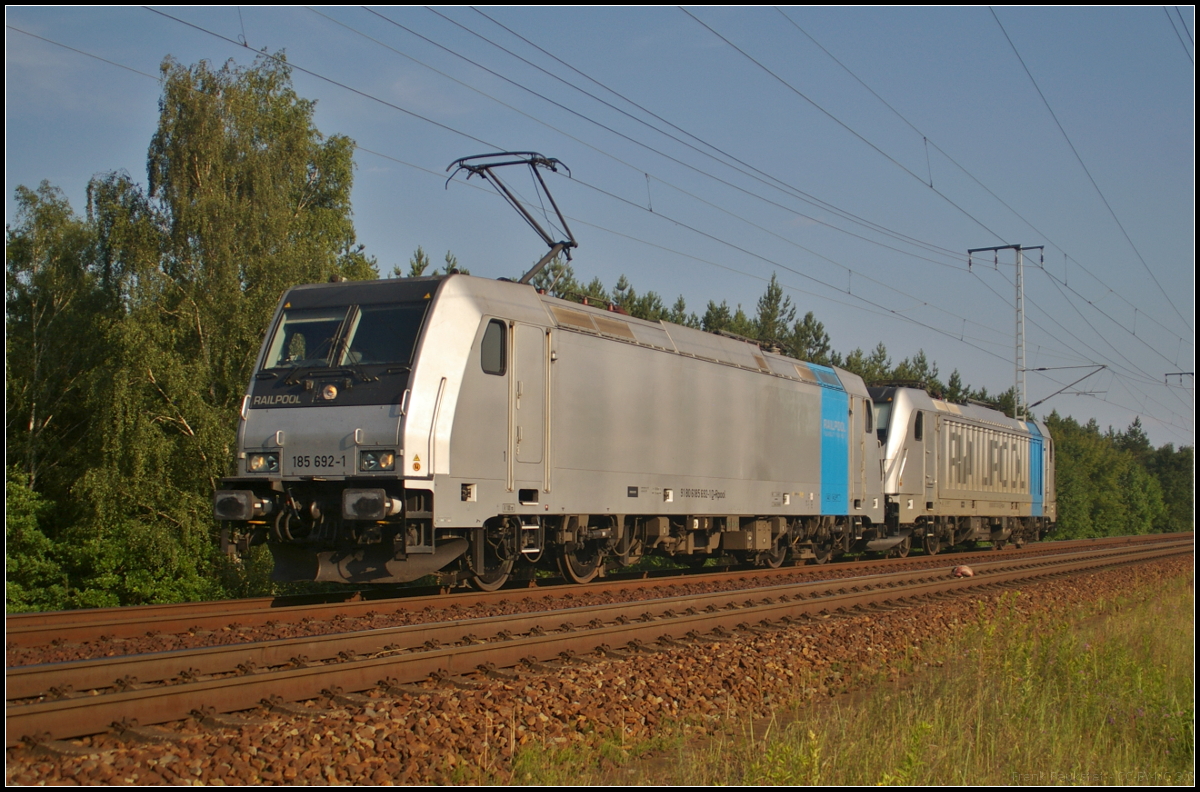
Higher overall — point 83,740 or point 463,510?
point 463,510

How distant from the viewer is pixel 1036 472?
1284 inches

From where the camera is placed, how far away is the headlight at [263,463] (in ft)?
35.9

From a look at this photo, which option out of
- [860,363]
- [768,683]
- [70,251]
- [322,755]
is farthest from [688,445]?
[860,363]

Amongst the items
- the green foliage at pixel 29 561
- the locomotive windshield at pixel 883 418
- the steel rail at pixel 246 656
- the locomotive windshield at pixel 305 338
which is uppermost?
the locomotive windshield at pixel 305 338

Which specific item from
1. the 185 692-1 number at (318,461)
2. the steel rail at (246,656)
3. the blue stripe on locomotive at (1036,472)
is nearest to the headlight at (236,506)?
the 185 692-1 number at (318,461)

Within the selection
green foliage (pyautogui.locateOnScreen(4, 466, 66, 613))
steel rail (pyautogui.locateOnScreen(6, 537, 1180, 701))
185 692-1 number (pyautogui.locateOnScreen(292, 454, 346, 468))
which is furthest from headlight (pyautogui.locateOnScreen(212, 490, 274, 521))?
green foliage (pyautogui.locateOnScreen(4, 466, 66, 613))

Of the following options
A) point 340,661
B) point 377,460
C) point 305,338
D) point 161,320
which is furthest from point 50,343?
point 340,661

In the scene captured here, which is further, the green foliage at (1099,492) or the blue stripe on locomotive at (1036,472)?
the green foliage at (1099,492)

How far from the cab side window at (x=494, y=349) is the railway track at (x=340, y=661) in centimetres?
303

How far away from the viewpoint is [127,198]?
2567cm

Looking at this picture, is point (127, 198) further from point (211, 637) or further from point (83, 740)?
point (83, 740)

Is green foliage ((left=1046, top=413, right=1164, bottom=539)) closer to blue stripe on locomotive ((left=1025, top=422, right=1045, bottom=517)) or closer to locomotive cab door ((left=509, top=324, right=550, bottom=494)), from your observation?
blue stripe on locomotive ((left=1025, top=422, right=1045, bottom=517))

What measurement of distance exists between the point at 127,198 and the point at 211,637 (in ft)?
67.3

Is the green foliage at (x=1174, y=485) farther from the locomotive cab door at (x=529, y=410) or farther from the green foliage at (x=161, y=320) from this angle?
the locomotive cab door at (x=529, y=410)
